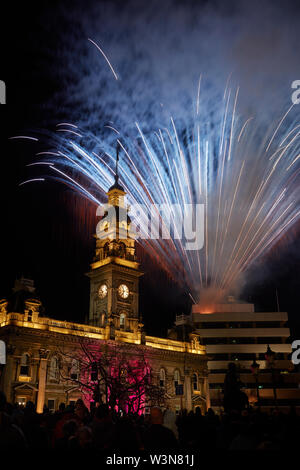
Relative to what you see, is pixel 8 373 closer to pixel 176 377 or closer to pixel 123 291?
pixel 123 291

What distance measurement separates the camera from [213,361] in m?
75.3

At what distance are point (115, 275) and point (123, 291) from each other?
8.13 feet

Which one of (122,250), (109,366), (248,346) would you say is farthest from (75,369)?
(248,346)

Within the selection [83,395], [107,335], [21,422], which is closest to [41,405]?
[83,395]

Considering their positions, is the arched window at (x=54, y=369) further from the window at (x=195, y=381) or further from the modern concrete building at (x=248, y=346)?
the modern concrete building at (x=248, y=346)

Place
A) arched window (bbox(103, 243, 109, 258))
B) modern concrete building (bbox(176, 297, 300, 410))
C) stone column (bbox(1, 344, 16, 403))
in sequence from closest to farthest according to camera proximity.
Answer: stone column (bbox(1, 344, 16, 403)) → arched window (bbox(103, 243, 109, 258)) → modern concrete building (bbox(176, 297, 300, 410))

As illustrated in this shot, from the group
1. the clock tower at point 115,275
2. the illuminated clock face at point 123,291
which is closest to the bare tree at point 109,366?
the clock tower at point 115,275

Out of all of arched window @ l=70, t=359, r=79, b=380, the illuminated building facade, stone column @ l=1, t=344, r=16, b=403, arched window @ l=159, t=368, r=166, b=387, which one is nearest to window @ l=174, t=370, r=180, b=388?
the illuminated building facade

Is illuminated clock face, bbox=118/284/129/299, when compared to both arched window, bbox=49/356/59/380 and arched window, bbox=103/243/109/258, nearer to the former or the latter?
arched window, bbox=103/243/109/258

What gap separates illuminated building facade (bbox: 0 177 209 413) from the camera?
4419 centimetres

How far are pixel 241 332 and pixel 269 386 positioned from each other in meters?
9.83

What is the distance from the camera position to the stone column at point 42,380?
43.8m
